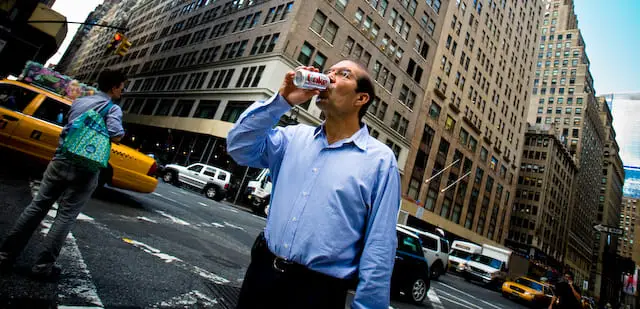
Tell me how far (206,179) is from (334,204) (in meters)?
Result: 18.3

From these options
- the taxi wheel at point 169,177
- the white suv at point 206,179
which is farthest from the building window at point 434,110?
the taxi wheel at point 169,177

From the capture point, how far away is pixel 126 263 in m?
3.80

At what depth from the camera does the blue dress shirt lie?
1.50 meters

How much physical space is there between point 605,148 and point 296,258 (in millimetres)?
147580

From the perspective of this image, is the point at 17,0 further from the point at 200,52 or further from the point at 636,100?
the point at 636,100

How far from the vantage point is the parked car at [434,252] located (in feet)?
45.9

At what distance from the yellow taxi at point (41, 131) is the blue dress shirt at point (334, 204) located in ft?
20.3

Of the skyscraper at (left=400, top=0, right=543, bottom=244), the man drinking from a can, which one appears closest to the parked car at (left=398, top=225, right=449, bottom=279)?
the man drinking from a can

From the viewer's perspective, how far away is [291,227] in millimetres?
1588

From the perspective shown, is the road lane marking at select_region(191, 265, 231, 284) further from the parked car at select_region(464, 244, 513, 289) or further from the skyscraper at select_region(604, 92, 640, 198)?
the skyscraper at select_region(604, 92, 640, 198)

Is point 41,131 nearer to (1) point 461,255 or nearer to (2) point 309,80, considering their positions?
(2) point 309,80

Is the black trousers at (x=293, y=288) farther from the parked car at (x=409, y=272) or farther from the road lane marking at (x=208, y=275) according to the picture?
the parked car at (x=409, y=272)

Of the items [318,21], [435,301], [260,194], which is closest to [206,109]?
[318,21]

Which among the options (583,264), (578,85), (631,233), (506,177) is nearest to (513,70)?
(506,177)
